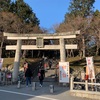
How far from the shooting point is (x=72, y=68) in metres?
29.3

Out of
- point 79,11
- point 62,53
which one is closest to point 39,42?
point 62,53

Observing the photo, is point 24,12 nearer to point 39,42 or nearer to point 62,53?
point 39,42

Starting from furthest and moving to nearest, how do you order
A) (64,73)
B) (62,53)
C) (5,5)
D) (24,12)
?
(24,12) < (5,5) < (62,53) < (64,73)

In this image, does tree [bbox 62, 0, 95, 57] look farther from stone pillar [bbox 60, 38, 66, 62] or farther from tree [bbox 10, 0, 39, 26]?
stone pillar [bbox 60, 38, 66, 62]

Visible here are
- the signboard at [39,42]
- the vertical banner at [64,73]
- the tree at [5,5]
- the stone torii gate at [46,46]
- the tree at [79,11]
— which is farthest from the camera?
the tree at [5,5]

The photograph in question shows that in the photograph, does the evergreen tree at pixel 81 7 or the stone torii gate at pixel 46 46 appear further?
the evergreen tree at pixel 81 7

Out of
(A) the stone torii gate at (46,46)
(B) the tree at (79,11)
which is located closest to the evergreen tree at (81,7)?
(B) the tree at (79,11)

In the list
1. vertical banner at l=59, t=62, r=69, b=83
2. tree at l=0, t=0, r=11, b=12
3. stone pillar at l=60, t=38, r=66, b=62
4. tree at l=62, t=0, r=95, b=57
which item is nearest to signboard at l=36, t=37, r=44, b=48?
stone pillar at l=60, t=38, r=66, b=62

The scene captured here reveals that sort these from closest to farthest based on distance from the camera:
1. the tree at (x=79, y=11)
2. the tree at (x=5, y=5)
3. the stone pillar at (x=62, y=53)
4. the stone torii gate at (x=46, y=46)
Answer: the stone pillar at (x=62, y=53) < the stone torii gate at (x=46, y=46) < the tree at (x=79, y=11) < the tree at (x=5, y=5)

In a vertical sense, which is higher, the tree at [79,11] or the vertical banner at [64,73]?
the tree at [79,11]

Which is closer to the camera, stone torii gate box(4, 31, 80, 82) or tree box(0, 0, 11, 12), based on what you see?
stone torii gate box(4, 31, 80, 82)

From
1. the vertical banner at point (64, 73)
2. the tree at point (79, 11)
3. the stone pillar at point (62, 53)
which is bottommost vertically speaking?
the vertical banner at point (64, 73)

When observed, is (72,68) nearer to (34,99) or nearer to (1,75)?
(1,75)

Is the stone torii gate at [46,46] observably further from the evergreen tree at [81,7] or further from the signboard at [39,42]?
the evergreen tree at [81,7]
